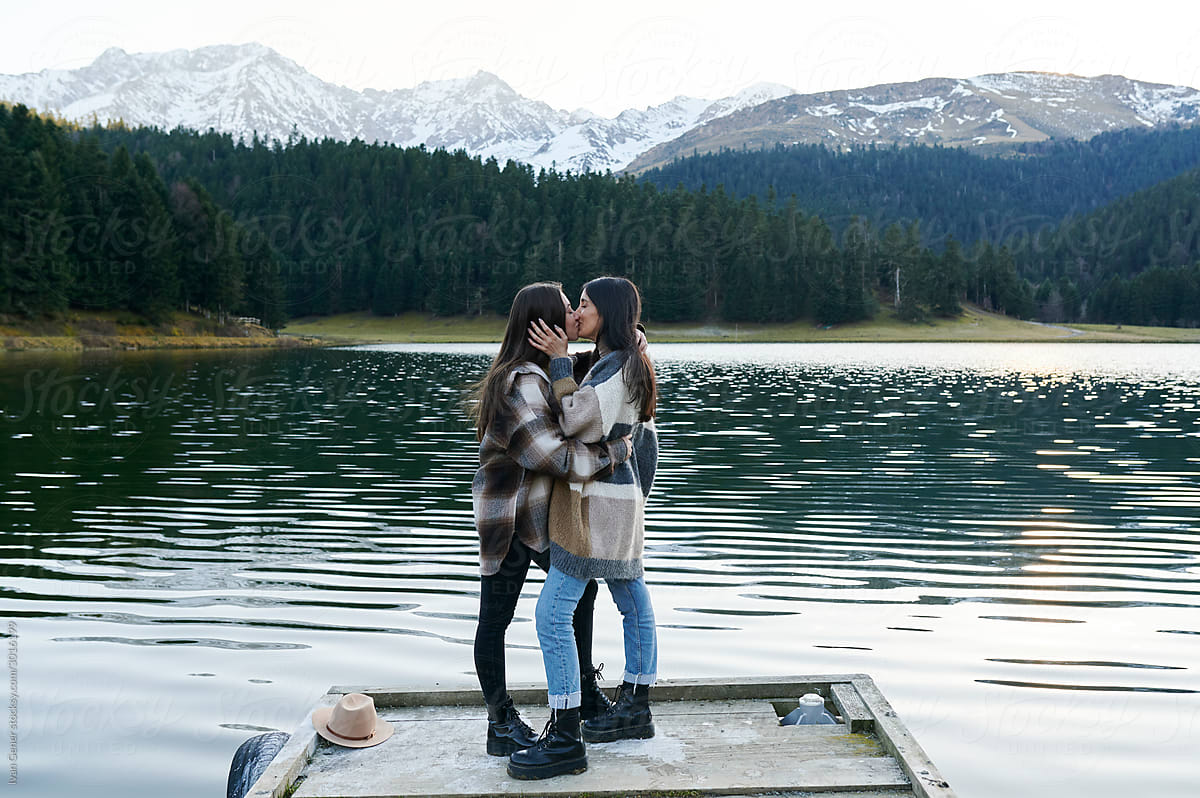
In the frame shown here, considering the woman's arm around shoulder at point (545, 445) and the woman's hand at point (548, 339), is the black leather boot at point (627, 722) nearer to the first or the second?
the woman's arm around shoulder at point (545, 445)

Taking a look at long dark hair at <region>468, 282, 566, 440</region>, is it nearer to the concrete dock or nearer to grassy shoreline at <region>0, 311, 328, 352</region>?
the concrete dock

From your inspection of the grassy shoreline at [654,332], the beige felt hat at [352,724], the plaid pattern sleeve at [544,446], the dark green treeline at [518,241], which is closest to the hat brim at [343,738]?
the beige felt hat at [352,724]

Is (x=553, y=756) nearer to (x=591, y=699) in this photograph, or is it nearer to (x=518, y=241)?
(x=591, y=699)

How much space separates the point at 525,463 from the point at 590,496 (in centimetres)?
46

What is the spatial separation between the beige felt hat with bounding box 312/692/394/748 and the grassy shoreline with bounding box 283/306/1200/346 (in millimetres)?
117793

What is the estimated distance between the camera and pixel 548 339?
19.1 ft

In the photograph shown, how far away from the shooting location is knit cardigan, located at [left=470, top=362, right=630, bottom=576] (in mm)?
5711

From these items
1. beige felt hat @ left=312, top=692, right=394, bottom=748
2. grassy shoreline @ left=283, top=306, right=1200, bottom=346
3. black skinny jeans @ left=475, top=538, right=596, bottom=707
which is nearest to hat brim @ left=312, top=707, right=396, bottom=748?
beige felt hat @ left=312, top=692, right=394, bottom=748

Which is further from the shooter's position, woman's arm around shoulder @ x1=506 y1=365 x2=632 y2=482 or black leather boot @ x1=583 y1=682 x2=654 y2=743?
black leather boot @ x1=583 y1=682 x2=654 y2=743

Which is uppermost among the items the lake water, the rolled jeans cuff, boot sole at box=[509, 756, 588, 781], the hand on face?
the hand on face

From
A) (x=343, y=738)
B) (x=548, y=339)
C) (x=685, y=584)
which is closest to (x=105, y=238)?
(x=685, y=584)

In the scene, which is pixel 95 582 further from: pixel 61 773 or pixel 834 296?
pixel 834 296

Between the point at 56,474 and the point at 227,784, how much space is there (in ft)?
53.9

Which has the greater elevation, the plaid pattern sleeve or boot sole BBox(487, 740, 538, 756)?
the plaid pattern sleeve
